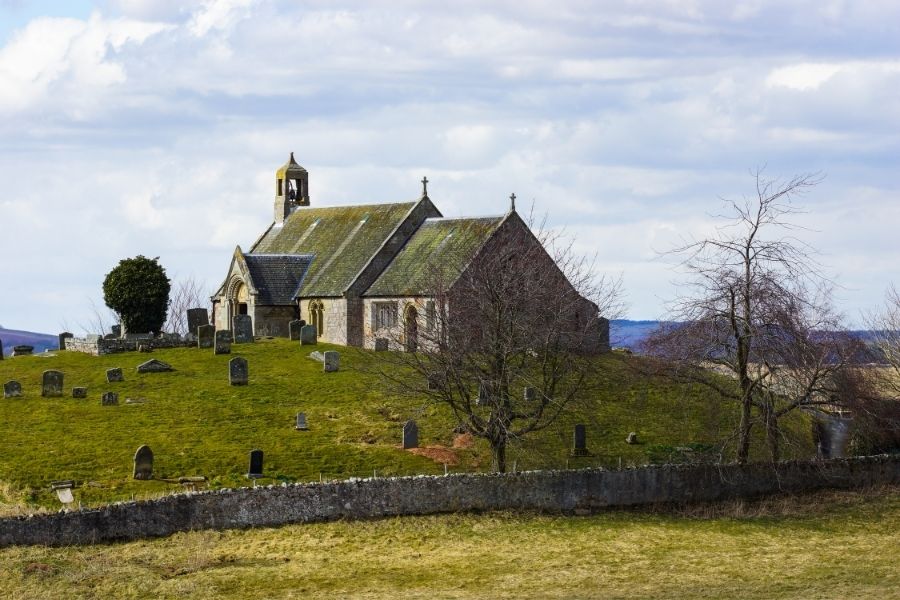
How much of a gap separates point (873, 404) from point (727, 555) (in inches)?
639

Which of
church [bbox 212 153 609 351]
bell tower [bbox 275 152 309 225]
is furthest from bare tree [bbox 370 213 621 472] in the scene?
bell tower [bbox 275 152 309 225]

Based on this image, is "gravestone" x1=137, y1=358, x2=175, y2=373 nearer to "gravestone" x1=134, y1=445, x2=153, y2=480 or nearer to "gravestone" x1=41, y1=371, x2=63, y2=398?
"gravestone" x1=41, y1=371, x2=63, y2=398

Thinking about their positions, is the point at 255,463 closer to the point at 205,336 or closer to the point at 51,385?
the point at 51,385

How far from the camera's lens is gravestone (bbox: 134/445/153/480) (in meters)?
39.5

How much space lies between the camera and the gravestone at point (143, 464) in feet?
130

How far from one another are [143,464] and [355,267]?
102 ft

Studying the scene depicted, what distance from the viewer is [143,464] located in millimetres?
39688

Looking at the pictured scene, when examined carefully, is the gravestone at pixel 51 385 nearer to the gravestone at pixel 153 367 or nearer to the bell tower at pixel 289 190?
the gravestone at pixel 153 367

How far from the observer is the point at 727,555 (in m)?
31.2

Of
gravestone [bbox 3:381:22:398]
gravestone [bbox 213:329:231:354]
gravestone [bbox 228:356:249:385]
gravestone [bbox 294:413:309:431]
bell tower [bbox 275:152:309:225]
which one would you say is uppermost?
bell tower [bbox 275:152:309:225]

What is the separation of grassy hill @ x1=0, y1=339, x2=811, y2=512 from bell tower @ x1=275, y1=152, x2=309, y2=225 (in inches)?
970

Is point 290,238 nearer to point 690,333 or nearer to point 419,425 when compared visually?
point 419,425

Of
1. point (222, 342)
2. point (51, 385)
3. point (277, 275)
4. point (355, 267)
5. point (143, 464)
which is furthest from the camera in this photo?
point (277, 275)

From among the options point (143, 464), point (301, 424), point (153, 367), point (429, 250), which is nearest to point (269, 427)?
point (301, 424)
